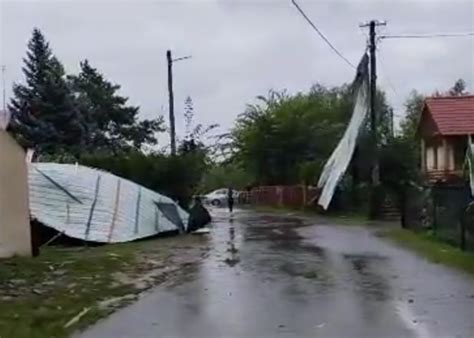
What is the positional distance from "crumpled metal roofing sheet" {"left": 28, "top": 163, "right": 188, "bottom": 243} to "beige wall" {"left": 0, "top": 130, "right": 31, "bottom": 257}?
3830 millimetres

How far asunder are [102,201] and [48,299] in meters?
15.6

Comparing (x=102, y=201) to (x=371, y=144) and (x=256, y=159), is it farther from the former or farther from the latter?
(x=256, y=159)

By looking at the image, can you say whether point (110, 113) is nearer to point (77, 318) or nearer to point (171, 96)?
point (171, 96)

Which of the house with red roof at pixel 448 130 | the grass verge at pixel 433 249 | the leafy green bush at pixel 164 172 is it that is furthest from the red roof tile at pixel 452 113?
the grass verge at pixel 433 249

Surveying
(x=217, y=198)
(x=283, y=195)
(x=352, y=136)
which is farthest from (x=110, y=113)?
(x=352, y=136)

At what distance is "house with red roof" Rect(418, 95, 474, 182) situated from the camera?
152 ft

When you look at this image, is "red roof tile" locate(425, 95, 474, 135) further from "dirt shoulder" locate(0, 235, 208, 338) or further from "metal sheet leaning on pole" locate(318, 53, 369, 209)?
"dirt shoulder" locate(0, 235, 208, 338)

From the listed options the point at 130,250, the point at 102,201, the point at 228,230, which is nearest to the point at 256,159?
the point at 228,230

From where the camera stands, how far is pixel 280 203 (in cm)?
6091

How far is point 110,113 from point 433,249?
5853cm

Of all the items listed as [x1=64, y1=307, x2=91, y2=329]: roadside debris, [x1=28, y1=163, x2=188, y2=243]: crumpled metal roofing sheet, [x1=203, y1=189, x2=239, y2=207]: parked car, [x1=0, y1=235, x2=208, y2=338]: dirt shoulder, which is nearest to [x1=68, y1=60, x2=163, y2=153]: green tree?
[x1=203, y1=189, x2=239, y2=207]: parked car

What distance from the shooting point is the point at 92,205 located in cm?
2955

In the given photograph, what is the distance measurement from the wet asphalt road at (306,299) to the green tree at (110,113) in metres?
55.4

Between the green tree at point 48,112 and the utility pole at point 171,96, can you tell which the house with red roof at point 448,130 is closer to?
the utility pole at point 171,96
